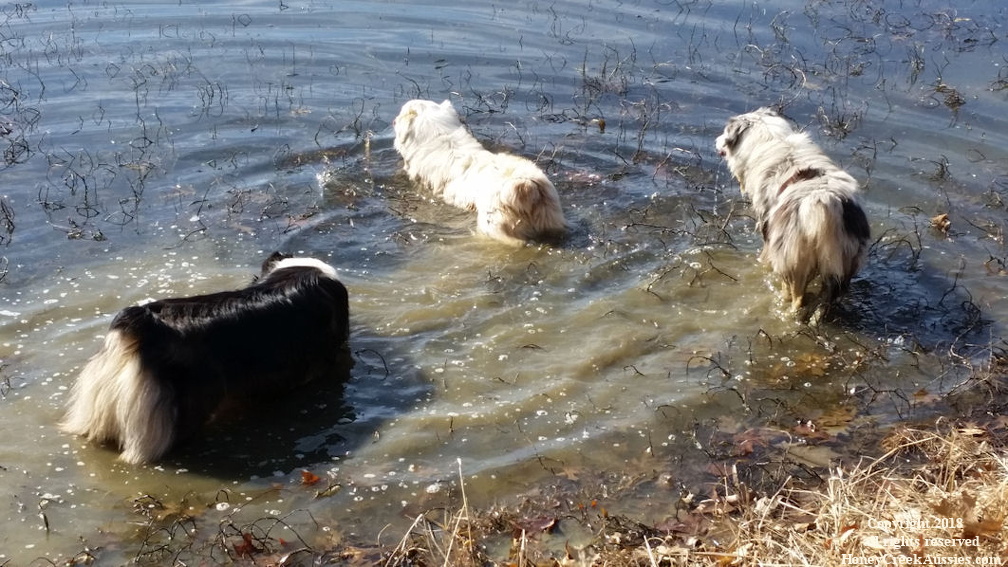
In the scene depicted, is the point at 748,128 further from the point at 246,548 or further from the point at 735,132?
the point at 246,548

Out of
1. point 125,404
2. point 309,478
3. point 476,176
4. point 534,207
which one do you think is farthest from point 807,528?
point 476,176

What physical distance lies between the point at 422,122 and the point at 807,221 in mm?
3717

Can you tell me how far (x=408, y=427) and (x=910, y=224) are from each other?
4.54m

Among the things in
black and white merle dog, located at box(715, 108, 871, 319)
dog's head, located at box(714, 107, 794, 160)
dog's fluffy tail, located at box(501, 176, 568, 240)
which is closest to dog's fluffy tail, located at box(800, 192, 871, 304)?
black and white merle dog, located at box(715, 108, 871, 319)

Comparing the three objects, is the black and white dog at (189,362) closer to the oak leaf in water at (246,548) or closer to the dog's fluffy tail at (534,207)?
the oak leaf in water at (246,548)

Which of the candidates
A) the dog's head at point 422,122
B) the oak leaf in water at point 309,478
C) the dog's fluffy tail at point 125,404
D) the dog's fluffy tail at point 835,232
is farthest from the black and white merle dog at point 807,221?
the dog's fluffy tail at point 125,404

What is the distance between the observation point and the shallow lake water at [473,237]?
4.74 m

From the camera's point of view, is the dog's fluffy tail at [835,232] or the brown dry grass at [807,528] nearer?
the brown dry grass at [807,528]

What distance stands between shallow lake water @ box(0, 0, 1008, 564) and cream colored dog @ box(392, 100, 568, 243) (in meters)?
0.17

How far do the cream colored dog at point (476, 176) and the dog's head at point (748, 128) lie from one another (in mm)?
1394

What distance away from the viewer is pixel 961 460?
4.56 metres

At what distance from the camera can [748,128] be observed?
23.6ft

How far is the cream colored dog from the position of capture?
704 cm

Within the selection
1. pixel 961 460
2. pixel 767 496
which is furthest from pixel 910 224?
pixel 767 496
